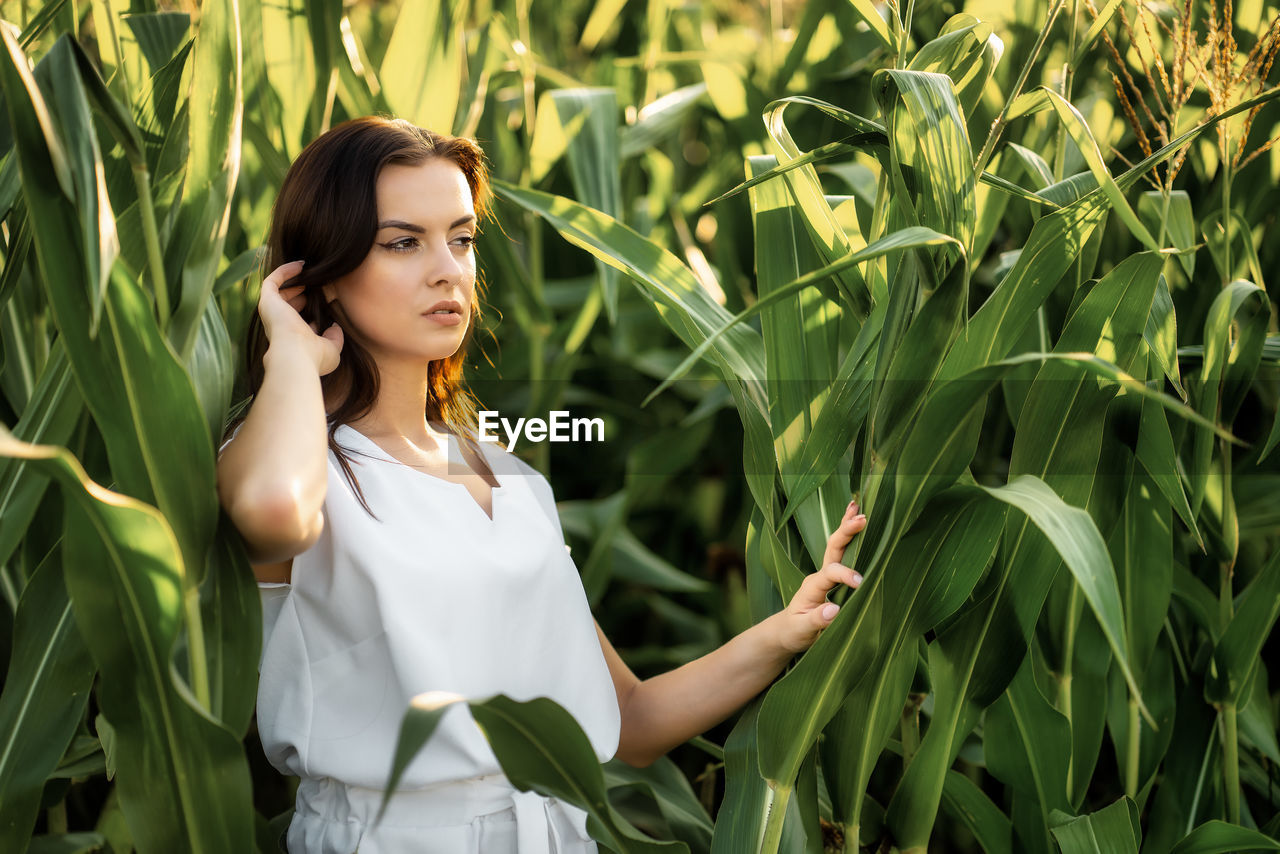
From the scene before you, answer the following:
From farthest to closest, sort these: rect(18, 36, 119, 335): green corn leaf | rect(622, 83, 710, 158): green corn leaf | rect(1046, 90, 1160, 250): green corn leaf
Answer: rect(622, 83, 710, 158): green corn leaf
rect(1046, 90, 1160, 250): green corn leaf
rect(18, 36, 119, 335): green corn leaf

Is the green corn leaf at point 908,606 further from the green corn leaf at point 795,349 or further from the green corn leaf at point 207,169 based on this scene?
the green corn leaf at point 207,169

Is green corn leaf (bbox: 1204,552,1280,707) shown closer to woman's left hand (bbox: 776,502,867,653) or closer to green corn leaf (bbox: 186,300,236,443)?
woman's left hand (bbox: 776,502,867,653)

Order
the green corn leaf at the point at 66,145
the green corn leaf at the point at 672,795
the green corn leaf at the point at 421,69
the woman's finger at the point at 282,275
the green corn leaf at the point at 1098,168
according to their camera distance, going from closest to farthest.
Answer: the green corn leaf at the point at 66,145 → the green corn leaf at the point at 1098,168 → the woman's finger at the point at 282,275 → the green corn leaf at the point at 672,795 → the green corn leaf at the point at 421,69

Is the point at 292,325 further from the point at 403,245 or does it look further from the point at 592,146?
the point at 592,146

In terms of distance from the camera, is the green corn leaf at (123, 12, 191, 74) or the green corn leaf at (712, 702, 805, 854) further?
the green corn leaf at (123, 12, 191, 74)

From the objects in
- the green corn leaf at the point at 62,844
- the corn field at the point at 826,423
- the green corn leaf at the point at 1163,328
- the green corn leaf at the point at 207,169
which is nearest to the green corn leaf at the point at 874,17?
the corn field at the point at 826,423

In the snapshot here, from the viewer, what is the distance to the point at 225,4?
57 centimetres

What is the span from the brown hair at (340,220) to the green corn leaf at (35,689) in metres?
0.19

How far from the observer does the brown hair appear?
68cm

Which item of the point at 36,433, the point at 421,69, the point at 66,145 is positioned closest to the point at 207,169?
the point at 66,145

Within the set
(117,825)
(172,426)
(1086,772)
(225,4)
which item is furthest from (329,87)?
(1086,772)

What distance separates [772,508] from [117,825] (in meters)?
0.66

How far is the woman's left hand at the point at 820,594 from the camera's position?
25.5 inches

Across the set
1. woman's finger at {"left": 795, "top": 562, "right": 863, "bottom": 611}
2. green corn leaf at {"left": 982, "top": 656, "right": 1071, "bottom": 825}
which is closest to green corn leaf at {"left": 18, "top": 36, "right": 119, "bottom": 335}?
woman's finger at {"left": 795, "top": 562, "right": 863, "bottom": 611}
